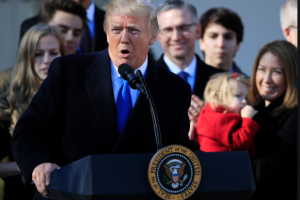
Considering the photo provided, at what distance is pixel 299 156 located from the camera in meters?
3.35

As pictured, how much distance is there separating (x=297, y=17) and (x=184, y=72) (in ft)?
3.99

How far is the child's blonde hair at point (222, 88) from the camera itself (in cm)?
354

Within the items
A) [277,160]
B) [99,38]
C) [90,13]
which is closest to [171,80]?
[277,160]

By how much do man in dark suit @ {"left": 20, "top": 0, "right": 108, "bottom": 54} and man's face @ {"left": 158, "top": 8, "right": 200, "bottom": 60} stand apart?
0.69 metres

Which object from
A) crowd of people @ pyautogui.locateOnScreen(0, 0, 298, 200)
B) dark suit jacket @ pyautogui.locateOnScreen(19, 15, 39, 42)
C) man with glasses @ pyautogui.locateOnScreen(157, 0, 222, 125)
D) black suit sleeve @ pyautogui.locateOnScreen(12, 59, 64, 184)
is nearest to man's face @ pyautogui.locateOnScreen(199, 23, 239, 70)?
crowd of people @ pyautogui.locateOnScreen(0, 0, 298, 200)

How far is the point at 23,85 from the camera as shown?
11.3 feet

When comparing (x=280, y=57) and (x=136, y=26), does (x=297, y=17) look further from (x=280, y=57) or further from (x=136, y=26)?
(x=136, y=26)

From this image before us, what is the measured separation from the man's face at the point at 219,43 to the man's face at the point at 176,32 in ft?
1.09

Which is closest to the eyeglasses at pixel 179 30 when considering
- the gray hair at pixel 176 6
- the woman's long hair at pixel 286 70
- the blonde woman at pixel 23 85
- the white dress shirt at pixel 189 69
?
the gray hair at pixel 176 6

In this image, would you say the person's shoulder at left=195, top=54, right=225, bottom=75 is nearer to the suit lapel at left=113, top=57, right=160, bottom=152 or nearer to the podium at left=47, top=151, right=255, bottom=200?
the suit lapel at left=113, top=57, right=160, bottom=152

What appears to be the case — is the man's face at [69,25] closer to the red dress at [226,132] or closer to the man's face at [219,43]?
the man's face at [219,43]

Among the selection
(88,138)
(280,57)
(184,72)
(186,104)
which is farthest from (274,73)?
(88,138)

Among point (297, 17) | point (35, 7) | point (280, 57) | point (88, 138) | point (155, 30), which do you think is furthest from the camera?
point (35, 7)

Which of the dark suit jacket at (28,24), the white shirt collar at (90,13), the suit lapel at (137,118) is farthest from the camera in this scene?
the white shirt collar at (90,13)
